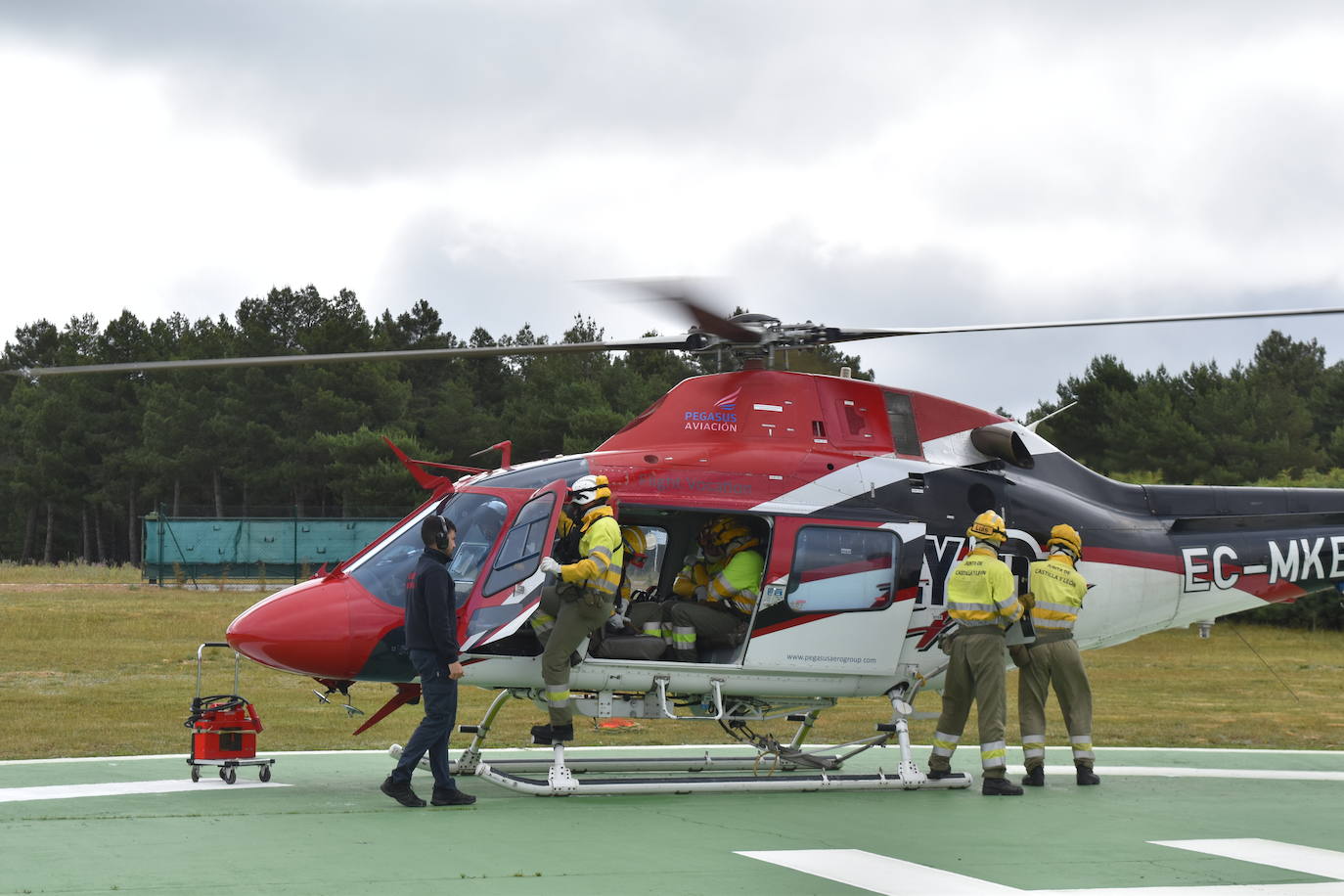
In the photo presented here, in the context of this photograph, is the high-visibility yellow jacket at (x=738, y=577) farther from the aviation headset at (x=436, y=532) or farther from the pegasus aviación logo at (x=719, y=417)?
the aviation headset at (x=436, y=532)

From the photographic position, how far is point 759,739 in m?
10.9

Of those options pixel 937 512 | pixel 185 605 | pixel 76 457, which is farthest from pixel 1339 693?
pixel 76 457

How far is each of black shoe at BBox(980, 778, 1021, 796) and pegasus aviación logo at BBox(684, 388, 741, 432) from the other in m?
3.19

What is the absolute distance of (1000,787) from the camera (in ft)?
34.0

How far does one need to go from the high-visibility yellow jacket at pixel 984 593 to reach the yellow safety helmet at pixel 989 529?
0.10 metres

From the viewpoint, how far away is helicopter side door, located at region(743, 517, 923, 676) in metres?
10.2

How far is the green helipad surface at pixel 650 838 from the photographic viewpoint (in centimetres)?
687

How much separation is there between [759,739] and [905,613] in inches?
59.3

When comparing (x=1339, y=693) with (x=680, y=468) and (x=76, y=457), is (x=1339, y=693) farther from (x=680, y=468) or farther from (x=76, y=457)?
(x=76, y=457)

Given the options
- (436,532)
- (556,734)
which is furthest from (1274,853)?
(436,532)

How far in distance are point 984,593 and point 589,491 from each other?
3.02m

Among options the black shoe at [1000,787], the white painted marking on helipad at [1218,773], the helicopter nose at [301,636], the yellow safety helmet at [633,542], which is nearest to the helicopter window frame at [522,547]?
the yellow safety helmet at [633,542]

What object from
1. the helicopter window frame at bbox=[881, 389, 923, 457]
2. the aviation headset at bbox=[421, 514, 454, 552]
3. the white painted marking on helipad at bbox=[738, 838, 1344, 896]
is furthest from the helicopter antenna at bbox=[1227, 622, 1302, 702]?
the aviation headset at bbox=[421, 514, 454, 552]

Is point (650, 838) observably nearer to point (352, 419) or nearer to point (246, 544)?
point (246, 544)
